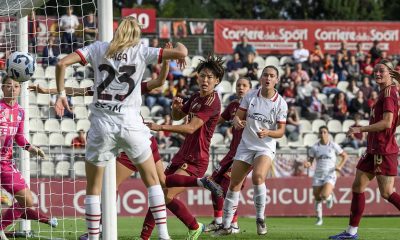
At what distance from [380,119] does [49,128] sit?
11.5 meters

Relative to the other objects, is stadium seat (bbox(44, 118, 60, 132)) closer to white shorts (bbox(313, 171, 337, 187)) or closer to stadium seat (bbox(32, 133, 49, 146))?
stadium seat (bbox(32, 133, 49, 146))

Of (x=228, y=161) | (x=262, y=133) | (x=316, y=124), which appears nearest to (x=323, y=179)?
(x=316, y=124)

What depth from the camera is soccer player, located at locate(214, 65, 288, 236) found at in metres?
12.3

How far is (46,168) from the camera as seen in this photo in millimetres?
20484

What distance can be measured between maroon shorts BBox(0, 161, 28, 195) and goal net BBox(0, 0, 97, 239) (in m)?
0.38

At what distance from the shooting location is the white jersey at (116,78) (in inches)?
354

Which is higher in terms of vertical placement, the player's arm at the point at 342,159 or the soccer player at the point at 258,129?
the soccer player at the point at 258,129

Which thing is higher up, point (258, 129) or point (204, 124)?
point (204, 124)

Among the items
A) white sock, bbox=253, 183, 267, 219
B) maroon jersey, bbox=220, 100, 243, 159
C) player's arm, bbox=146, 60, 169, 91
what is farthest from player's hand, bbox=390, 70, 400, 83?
player's arm, bbox=146, 60, 169, 91

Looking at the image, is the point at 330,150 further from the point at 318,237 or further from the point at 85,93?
the point at 85,93

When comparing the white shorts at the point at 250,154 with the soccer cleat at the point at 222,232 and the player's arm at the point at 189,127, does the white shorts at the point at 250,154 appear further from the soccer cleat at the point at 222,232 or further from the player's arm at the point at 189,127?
the player's arm at the point at 189,127

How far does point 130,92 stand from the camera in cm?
905

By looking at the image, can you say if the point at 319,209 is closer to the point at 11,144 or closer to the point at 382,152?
the point at 382,152

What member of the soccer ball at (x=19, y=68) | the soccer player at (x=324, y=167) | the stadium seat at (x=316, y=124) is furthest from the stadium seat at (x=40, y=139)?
the soccer ball at (x=19, y=68)
